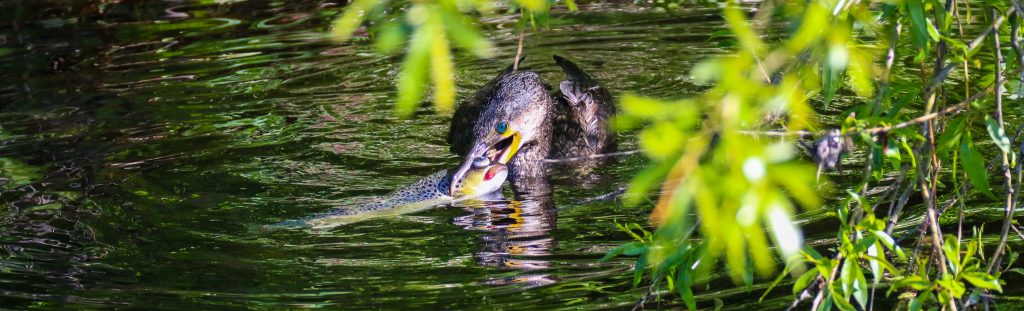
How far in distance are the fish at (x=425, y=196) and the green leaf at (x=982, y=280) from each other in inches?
125

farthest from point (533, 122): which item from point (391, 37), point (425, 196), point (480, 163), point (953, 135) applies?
point (391, 37)

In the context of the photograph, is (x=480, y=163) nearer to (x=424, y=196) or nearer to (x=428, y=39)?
(x=424, y=196)

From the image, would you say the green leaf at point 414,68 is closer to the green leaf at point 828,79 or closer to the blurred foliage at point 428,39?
the blurred foliage at point 428,39

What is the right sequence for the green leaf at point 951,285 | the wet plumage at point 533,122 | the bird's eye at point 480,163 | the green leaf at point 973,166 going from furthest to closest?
the wet plumage at point 533,122, the bird's eye at point 480,163, the green leaf at point 973,166, the green leaf at point 951,285

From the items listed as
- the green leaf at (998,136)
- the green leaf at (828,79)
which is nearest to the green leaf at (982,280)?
the green leaf at (998,136)

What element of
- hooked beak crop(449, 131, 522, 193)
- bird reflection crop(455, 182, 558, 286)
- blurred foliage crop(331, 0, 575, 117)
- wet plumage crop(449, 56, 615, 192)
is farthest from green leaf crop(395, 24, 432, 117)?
wet plumage crop(449, 56, 615, 192)

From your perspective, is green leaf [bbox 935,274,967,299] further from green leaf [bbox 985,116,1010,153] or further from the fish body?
the fish body

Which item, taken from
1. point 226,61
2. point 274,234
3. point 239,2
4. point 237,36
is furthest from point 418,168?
point 239,2

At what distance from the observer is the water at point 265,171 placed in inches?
203

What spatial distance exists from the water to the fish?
9 cm

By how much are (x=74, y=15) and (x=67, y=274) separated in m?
7.03

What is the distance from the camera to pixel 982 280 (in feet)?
11.3

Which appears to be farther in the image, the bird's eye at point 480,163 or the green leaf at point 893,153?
the bird's eye at point 480,163

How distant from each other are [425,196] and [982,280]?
333cm
